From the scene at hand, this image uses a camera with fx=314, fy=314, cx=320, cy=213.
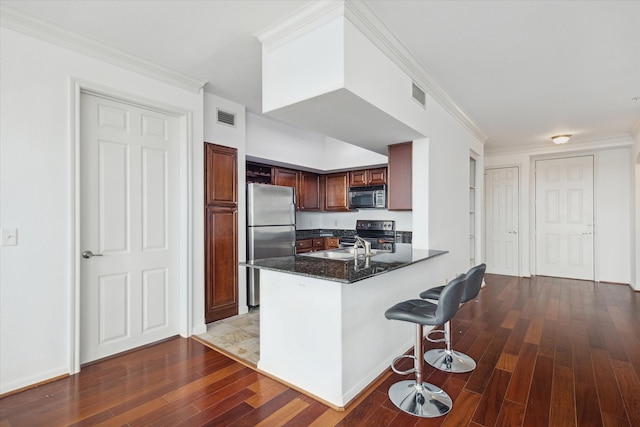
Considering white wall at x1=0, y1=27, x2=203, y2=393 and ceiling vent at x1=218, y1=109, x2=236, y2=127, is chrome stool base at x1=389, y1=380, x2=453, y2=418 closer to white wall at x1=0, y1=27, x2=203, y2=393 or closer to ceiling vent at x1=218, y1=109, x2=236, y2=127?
white wall at x1=0, y1=27, x2=203, y2=393

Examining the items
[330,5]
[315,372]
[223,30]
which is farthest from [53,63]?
[315,372]

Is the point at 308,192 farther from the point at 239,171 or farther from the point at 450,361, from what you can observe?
the point at 450,361

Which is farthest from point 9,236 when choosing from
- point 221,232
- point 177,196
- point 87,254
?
point 221,232

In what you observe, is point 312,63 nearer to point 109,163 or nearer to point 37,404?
point 109,163

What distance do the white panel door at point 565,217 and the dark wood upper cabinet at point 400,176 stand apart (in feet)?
15.0

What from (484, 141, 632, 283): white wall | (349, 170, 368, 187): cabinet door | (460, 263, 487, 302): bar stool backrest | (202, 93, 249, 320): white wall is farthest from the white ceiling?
(484, 141, 632, 283): white wall

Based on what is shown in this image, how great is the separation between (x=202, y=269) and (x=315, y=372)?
1805 millimetres

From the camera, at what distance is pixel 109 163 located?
110 inches

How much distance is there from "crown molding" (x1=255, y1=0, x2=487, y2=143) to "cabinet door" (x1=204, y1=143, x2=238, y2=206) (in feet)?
5.15

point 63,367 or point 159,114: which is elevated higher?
point 159,114

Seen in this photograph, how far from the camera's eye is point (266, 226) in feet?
14.0

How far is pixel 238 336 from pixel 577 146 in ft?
21.9

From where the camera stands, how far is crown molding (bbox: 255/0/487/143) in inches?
79.7

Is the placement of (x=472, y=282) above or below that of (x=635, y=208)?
below
